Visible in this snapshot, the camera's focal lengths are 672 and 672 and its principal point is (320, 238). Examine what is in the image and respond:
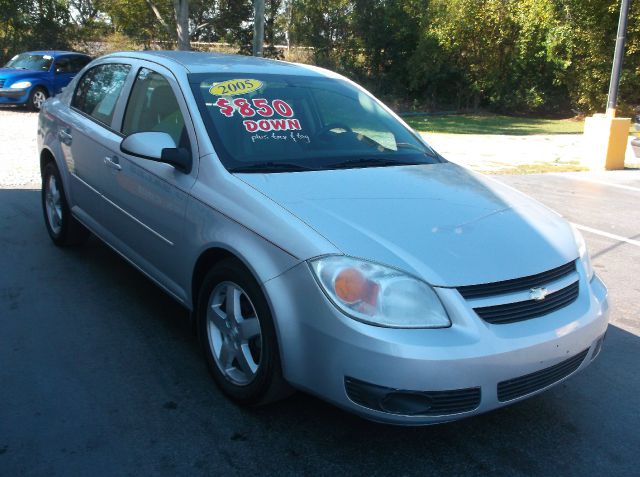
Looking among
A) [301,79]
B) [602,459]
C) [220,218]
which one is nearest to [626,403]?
[602,459]

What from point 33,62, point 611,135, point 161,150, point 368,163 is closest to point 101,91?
point 161,150

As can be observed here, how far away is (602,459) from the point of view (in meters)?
2.99

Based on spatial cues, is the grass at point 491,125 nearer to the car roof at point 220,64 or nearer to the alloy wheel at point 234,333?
the car roof at point 220,64

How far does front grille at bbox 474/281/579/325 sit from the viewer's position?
2717 millimetres

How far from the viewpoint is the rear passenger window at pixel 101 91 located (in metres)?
4.70

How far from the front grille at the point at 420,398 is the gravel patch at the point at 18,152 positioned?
6.86 m

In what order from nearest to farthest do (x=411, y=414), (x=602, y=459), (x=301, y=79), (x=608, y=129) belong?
(x=411, y=414)
(x=602, y=459)
(x=301, y=79)
(x=608, y=129)

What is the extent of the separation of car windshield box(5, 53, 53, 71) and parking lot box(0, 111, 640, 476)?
1534 cm

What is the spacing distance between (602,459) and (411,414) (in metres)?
1.00

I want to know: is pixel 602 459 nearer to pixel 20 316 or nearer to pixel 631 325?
pixel 631 325

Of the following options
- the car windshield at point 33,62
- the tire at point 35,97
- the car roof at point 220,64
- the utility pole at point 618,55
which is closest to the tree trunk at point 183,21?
the car windshield at point 33,62

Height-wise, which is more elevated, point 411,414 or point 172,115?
point 172,115

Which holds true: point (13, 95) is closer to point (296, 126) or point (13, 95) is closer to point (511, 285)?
point (296, 126)

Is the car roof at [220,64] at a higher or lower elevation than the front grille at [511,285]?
higher
